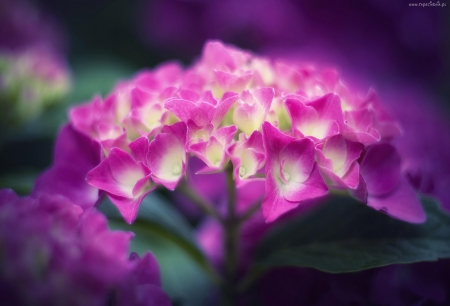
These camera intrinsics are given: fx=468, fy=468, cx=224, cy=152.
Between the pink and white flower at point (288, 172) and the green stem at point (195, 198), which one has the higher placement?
the pink and white flower at point (288, 172)

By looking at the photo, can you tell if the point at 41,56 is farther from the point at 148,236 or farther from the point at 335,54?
the point at 335,54

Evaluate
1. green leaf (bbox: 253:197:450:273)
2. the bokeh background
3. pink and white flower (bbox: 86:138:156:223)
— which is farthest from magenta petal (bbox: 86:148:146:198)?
the bokeh background

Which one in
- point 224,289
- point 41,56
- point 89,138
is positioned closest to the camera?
point 89,138

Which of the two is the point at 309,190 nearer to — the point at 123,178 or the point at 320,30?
the point at 123,178

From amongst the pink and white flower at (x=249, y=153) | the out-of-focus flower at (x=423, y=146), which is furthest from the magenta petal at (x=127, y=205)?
the out-of-focus flower at (x=423, y=146)

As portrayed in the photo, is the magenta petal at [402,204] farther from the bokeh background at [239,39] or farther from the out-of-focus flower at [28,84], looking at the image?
the out-of-focus flower at [28,84]

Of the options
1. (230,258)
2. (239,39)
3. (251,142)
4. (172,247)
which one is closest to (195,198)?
(230,258)

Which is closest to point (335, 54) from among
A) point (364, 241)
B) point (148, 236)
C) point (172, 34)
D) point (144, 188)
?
point (172, 34)

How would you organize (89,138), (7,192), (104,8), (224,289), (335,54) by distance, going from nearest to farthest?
(7,192) < (89,138) < (224,289) < (335,54) < (104,8)
